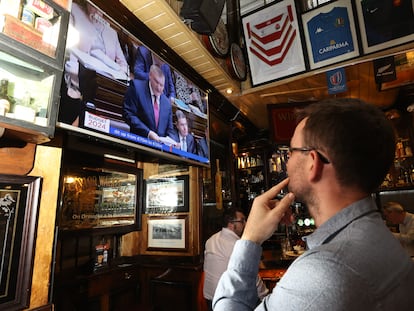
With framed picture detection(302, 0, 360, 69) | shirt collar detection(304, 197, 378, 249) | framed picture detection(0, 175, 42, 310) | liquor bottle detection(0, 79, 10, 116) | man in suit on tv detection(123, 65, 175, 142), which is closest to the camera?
shirt collar detection(304, 197, 378, 249)

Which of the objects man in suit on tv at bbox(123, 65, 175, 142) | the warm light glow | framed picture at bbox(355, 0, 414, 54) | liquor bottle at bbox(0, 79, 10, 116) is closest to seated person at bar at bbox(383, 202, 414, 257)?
framed picture at bbox(355, 0, 414, 54)

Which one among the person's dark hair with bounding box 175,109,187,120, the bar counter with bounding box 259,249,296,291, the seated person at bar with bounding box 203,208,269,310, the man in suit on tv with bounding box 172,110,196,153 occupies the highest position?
the person's dark hair with bounding box 175,109,187,120

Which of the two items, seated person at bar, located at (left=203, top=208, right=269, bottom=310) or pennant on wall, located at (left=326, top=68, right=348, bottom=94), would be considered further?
pennant on wall, located at (left=326, top=68, right=348, bottom=94)

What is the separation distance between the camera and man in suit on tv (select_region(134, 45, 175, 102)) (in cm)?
255

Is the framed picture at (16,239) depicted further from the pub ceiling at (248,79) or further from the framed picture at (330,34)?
the framed picture at (330,34)

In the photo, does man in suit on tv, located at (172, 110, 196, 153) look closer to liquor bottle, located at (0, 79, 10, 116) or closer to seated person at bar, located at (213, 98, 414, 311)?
liquor bottle, located at (0, 79, 10, 116)

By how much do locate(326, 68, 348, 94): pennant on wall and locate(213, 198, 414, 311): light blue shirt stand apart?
3.28 meters

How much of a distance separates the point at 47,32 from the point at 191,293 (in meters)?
3.15

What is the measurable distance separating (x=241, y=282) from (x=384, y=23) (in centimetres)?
379

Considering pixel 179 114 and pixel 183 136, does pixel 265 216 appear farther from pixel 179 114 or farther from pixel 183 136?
pixel 179 114

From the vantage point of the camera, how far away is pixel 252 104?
5.06 metres

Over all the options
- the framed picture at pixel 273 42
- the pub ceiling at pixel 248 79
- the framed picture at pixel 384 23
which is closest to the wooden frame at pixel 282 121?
the pub ceiling at pixel 248 79

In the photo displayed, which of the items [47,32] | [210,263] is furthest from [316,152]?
[210,263]

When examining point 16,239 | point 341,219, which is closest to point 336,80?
point 341,219
